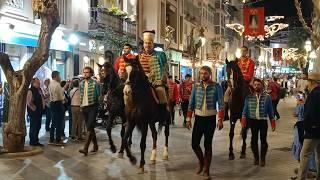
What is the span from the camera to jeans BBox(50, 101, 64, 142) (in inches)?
592

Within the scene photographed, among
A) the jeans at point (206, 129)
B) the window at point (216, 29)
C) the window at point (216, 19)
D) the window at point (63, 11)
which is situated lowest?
the jeans at point (206, 129)

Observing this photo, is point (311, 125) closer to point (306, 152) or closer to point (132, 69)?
point (306, 152)

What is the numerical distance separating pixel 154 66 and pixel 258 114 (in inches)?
98.4

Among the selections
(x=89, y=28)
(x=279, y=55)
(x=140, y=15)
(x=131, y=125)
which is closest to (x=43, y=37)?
(x=131, y=125)

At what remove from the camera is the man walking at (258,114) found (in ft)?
38.8

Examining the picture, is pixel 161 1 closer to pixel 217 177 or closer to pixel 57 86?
pixel 57 86

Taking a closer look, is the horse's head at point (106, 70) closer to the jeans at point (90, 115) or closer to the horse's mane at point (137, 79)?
the jeans at point (90, 115)

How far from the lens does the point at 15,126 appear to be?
13000mm

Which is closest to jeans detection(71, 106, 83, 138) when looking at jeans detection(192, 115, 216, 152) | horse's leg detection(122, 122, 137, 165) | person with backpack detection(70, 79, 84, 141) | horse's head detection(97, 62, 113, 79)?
A: person with backpack detection(70, 79, 84, 141)

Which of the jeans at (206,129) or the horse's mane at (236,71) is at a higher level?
the horse's mane at (236,71)

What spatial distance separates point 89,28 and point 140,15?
39.7 ft

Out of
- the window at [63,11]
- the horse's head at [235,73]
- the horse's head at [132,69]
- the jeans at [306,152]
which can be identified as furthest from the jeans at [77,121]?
the window at [63,11]

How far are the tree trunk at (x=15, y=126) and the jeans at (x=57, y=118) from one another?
1.94m

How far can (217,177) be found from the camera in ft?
34.3
